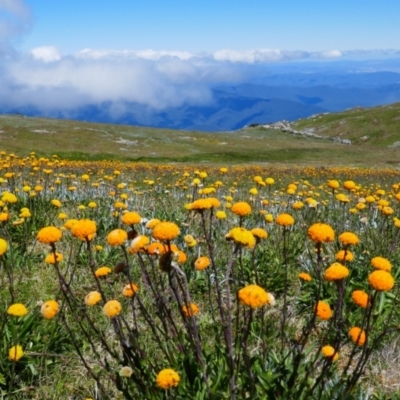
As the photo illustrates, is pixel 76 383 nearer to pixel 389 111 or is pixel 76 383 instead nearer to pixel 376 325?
pixel 376 325

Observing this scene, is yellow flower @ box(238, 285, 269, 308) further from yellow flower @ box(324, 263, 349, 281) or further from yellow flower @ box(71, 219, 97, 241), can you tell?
yellow flower @ box(71, 219, 97, 241)

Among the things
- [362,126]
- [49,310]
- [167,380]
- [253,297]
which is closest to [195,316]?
[49,310]

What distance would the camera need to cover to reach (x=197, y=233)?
645 cm

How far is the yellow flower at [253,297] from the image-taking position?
6.24ft

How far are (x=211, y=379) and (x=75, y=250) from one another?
3640 millimetres

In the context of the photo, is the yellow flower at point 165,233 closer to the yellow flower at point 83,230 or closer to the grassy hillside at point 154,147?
the yellow flower at point 83,230

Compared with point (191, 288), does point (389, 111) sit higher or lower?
higher

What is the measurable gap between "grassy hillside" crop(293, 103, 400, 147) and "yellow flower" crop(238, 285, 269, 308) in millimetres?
111249

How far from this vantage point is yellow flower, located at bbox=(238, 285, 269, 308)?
1903mm

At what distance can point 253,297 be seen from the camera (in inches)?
75.7

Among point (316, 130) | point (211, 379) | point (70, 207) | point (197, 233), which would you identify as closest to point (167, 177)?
point (70, 207)

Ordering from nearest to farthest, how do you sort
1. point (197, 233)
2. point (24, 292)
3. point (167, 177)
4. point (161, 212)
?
1. point (24, 292)
2. point (197, 233)
3. point (161, 212)
4. point (167, 177)

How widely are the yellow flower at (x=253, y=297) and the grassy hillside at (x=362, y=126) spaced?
111249 mm

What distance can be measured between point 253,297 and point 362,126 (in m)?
130
